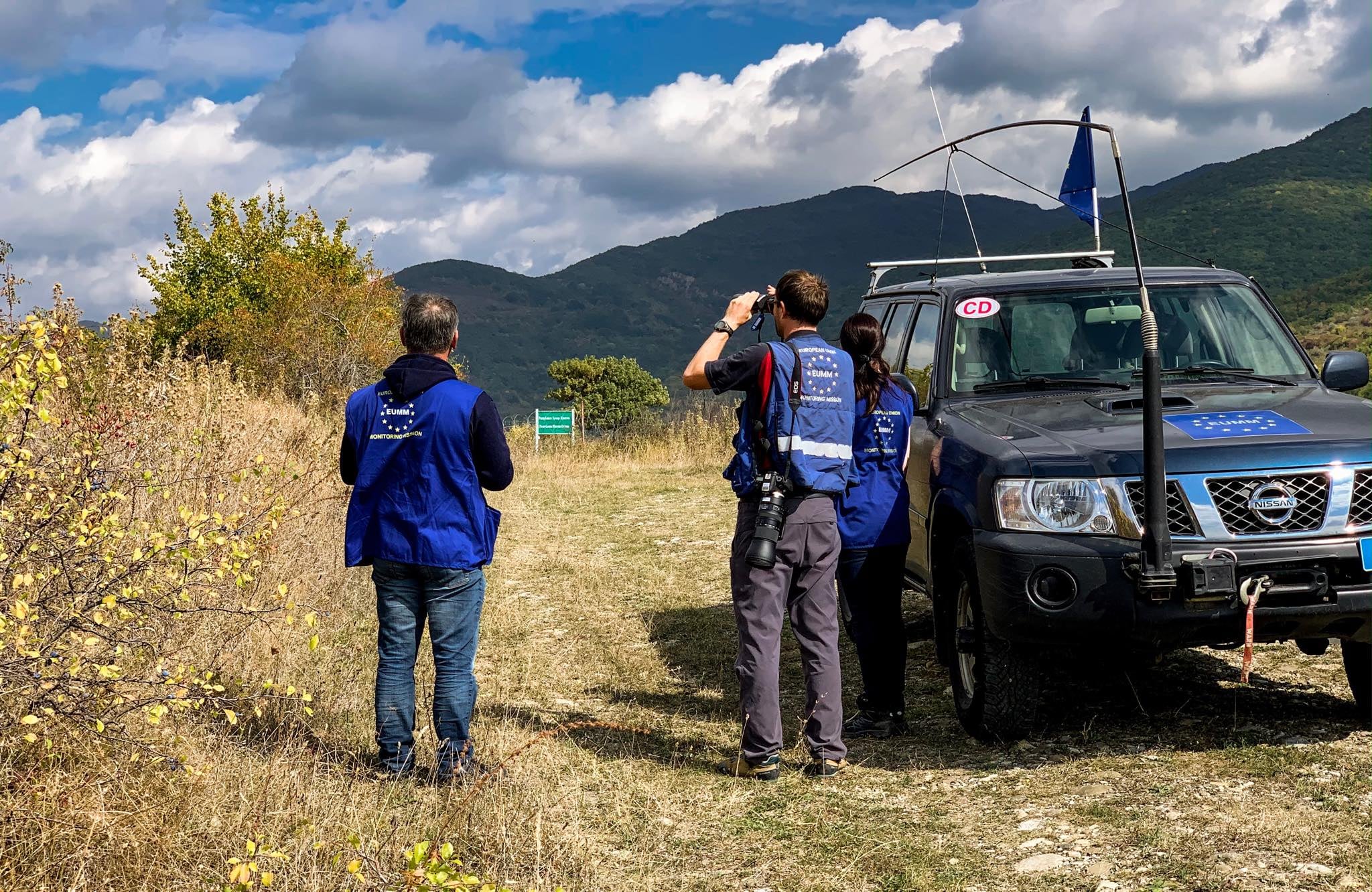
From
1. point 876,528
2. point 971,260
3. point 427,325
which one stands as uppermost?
point 971,260

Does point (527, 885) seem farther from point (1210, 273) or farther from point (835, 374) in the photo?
point (1210, 273)

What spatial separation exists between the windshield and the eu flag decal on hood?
0.94 meters

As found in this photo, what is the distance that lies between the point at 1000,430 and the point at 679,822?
213cm

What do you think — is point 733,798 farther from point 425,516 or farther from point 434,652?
point 425,516

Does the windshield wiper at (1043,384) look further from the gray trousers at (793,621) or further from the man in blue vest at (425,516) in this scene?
the man in blue vest at (425,516)

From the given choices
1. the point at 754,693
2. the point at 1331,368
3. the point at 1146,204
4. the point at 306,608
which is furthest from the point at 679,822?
the point at 1146,204

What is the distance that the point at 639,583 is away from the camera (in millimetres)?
10414

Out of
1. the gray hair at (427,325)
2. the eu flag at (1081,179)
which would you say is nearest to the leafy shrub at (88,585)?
the gray hair at (427,325)

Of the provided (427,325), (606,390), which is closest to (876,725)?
(427,325)

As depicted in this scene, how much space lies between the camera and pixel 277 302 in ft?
102

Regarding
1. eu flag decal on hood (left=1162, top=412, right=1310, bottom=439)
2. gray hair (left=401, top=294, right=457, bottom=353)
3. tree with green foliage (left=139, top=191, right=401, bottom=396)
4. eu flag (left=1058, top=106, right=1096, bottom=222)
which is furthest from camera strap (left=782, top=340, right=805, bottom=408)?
tree with green foliage (left=139, top=191, right=401, bottom=396)

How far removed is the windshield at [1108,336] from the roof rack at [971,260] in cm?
35

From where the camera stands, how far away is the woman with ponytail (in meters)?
5.64

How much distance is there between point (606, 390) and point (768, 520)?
39315mm
